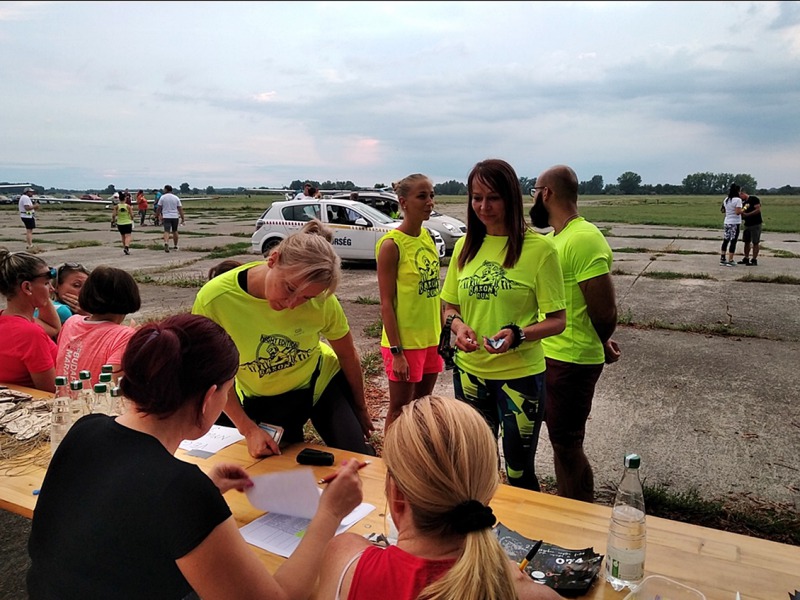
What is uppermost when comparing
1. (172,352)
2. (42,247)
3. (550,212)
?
(550,212)

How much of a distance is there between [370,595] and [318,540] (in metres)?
0.32

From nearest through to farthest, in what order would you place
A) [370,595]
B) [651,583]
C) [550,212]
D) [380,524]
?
[370,595] < [651,583] < [380,524] < [550,212]

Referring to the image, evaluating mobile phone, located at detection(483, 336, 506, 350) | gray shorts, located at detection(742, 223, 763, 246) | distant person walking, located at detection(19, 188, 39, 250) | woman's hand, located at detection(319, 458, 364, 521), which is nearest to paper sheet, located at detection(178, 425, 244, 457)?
woman's hand, located at detection(319, 458, 364, 521)

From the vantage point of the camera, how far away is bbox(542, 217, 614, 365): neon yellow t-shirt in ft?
8.80

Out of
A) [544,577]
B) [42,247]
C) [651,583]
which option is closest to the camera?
[651,583]

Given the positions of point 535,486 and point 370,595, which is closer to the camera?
point 370,595

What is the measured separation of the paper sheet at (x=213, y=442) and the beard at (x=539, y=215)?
189 centimetres

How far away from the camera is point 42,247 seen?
17.1 m

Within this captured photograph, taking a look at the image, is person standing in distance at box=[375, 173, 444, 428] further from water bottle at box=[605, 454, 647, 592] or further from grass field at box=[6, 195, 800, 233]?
grass field at box=[6, 195, 800, 233]

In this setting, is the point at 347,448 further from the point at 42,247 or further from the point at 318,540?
the point at 42,247

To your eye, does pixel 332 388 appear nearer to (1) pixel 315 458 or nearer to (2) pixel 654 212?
(1) pixel 315 458

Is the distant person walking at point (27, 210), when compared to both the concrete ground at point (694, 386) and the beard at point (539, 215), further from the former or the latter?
the beard at point (539, 215)

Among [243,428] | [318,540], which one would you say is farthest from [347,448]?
[318,540]

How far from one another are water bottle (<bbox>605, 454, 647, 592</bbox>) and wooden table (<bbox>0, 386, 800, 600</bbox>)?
48 mm
